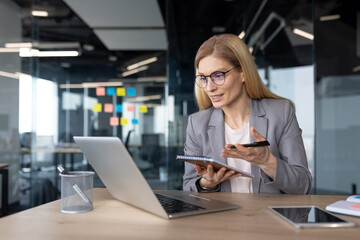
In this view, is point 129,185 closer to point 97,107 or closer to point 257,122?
point 257,122

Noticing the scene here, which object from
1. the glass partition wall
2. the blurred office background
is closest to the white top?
the blurred office background

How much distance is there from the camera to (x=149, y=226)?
0.83m

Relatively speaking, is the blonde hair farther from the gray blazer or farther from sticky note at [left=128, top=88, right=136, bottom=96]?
sticky note at [left=128, top=88, right=136, bottom=96]

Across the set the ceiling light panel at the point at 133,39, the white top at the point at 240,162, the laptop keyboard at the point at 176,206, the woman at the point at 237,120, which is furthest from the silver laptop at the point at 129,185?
the ceiling light panel at the point at 133,39

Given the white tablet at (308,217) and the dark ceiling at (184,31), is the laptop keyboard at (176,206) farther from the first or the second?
the dark ceiling at (184,31)

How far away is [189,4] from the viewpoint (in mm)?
4344

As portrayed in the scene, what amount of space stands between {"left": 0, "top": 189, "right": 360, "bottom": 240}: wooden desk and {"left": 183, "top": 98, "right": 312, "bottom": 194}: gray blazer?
0.30m

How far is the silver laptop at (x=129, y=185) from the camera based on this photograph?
34.6 inches

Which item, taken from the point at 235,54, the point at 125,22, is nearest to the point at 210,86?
the point at 235,54

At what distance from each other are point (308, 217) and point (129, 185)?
1.70 feet

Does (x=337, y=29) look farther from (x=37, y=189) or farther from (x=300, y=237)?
(x=37, y=189)

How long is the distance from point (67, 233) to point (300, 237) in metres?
0.55

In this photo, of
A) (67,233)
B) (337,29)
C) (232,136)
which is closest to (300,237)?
(67,233)

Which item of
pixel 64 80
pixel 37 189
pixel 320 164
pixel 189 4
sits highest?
pixel 189 4
